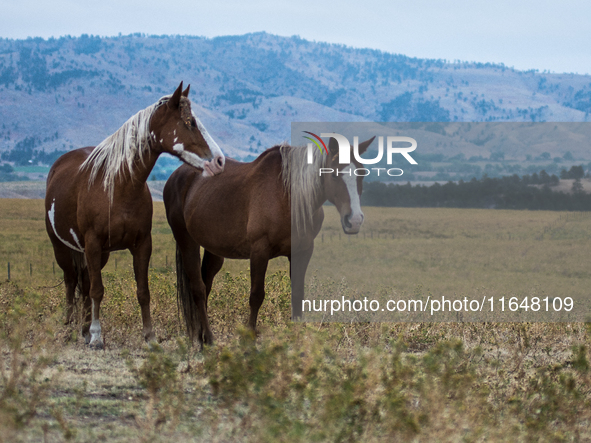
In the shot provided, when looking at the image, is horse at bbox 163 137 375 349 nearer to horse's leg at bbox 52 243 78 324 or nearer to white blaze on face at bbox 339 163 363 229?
white blaze on face at bbox 339 163 363 229

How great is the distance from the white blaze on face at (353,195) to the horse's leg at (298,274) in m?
0.74

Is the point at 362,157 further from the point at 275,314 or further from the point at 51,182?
the point at 51,182

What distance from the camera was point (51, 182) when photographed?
710cm

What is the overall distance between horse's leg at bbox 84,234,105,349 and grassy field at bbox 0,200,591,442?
20cm

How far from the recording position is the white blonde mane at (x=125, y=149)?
6094 mm

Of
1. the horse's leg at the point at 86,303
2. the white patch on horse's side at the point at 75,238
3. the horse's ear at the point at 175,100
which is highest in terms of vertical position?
the horse's ear at the point at 175,100

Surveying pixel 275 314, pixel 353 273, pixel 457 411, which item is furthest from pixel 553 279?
pixel 457 411

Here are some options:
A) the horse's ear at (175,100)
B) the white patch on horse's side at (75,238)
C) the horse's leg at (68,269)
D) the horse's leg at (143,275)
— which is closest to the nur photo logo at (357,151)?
the horse's ear at (175,100)

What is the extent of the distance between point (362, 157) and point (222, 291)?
10.2 feet

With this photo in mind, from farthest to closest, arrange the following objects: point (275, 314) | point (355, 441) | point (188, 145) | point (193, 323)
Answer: point (275, 314) → point (193, 323) → point (188, 145) → point (355, 441)

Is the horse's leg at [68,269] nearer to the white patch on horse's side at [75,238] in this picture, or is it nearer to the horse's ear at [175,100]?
the white patch on horse's side at [75,238]

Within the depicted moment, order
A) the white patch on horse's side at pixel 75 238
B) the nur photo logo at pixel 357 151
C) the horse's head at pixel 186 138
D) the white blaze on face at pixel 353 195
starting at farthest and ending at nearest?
the white patch on horse's side at pixel 75 238 < the horse's head at pixel 186 138 < the nur photo logo at pixel 357 151 < the white blaze on face at pixel 353 195

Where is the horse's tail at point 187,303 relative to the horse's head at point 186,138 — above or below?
below

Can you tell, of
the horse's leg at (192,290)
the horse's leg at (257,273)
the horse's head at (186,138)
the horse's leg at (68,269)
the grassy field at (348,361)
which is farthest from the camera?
the horse's leg at (68,269)
